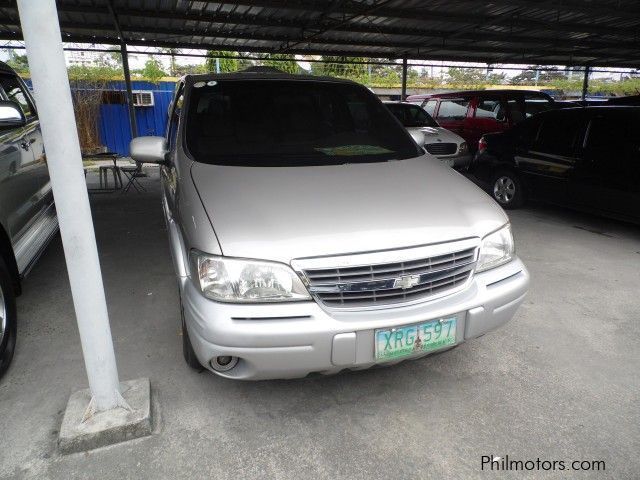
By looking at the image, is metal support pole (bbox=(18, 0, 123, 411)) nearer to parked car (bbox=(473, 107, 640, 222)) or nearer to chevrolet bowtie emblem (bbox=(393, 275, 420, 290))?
chevrolet bowtie emblem (bbox=(393, 275, 420, 290))

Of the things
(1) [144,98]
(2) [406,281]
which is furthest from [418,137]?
(1) [144,98]

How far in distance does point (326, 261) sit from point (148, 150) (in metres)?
1.69

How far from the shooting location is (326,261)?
189 cm

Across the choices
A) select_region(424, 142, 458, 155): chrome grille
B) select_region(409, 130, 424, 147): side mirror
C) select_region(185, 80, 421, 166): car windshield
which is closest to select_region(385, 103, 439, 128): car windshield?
select_region(424, 142, 458, 155): chrome grille

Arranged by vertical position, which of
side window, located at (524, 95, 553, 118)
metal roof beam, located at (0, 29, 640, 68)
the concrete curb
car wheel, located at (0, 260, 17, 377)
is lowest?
the concrete curb

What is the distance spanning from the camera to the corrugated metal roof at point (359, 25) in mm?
7504

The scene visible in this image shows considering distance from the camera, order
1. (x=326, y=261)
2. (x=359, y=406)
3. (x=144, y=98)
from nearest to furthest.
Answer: (x=326, y=261)
(x=359, y=406)
(x=144, y=98)

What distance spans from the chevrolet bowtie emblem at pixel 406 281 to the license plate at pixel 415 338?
0.17 meters

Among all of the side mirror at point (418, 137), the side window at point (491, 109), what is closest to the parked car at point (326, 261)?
the side mirror at point (418, 137)

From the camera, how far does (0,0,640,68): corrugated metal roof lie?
7.50m

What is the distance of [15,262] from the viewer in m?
2.90

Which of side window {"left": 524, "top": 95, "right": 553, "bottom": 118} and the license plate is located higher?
side window {"left": 524, "top": 95, "right": 553, "bottom": 118}

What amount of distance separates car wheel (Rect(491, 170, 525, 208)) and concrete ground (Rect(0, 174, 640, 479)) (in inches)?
119

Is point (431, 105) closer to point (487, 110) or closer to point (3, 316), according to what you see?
point (487, 110)
